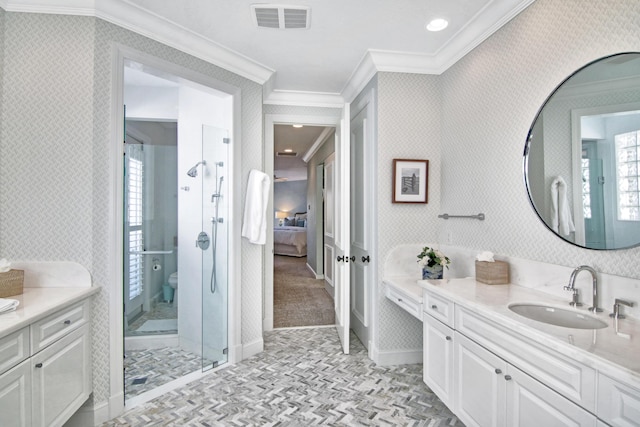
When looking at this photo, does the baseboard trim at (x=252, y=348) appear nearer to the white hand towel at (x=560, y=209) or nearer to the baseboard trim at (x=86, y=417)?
the baseboard trim at (x=86, y=417)

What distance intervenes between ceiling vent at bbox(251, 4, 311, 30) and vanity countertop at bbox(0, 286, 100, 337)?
2.06 metres

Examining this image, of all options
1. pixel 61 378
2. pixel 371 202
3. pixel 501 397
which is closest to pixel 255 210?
pixel 371 202

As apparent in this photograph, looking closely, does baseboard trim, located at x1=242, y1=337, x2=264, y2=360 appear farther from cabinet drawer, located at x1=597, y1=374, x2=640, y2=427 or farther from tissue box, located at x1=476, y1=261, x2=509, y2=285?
cabinet drawer, located at x1=597, y1=374, x2=640, y2=427

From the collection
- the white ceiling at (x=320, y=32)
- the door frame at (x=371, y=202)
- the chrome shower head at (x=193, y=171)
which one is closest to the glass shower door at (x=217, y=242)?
the chrome shower head at (x=193, y=171)

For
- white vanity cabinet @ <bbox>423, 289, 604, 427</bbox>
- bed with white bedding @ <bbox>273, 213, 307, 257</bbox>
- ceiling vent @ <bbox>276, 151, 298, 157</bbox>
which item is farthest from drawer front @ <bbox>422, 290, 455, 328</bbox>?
bed with white bedding @ <bbox>273, 213, 307, 257</bbox>

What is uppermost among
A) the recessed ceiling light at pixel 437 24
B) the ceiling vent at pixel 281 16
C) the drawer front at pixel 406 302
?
the ceiling vent at pixel 281 16

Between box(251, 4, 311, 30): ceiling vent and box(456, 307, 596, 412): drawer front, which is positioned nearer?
box(456, 307, 596, 412): drawer front

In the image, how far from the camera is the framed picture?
113 inches

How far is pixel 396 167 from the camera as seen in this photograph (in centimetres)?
288

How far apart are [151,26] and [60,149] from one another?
3.39 ft

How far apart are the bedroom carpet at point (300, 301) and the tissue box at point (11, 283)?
2.53 metres

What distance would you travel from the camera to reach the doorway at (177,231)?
295 centimetres

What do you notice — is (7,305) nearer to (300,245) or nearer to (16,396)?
(16,396)

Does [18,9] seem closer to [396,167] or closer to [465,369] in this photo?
[396,167]
